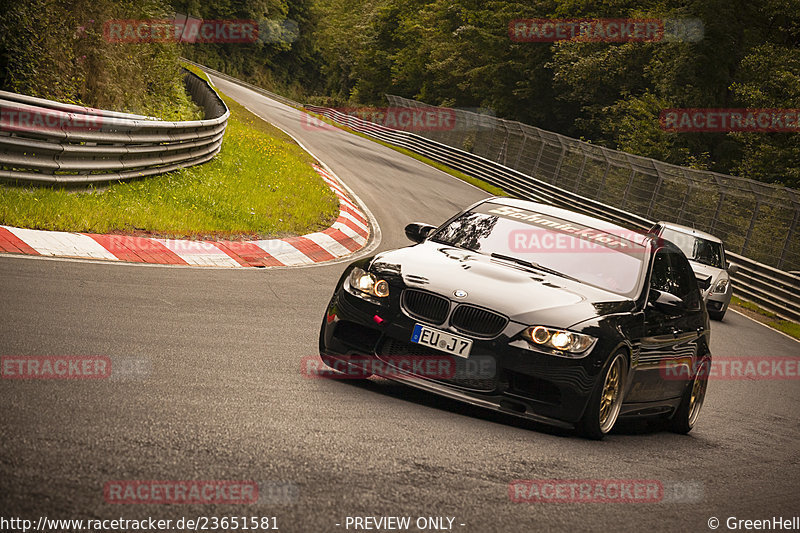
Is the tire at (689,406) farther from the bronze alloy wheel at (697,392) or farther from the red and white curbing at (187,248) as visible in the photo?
the red and white curbing at (187,248)

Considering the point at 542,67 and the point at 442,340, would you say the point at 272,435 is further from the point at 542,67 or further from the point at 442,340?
the point at 542,67

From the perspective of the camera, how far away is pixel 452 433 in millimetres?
5438

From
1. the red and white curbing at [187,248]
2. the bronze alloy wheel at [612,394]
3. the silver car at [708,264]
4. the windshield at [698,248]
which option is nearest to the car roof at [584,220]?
the bronze alloy wheel at [612,394]

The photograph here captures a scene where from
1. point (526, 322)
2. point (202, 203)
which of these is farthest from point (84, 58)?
point (526, 322)

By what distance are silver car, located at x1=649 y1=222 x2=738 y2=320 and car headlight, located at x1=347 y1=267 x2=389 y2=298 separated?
12450 mm

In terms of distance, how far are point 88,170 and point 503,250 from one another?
21.2 feet

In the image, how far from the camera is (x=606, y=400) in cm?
623

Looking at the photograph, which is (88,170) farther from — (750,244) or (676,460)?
(750,244)

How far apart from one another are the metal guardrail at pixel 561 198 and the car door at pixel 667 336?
49.5ft

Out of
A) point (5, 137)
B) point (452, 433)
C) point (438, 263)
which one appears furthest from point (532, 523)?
point (5, 137)

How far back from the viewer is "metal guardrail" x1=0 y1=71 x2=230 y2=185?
992 centimetres

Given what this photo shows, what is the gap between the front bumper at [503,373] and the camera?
5.82 m

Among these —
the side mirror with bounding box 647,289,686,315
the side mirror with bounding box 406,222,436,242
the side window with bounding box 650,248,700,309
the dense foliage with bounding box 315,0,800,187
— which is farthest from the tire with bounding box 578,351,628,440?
the dense foliage with bounding box 315,0,800,187

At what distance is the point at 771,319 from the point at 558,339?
56.4 feet
